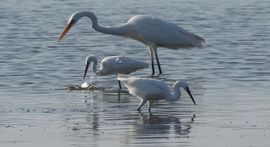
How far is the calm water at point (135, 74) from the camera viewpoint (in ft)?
38.2

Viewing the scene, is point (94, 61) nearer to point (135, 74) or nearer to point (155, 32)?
point (135, 74)

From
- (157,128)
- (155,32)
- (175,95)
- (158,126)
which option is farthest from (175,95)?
(155,32)

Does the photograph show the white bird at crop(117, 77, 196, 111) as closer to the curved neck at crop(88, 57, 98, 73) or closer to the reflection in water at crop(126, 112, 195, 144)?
the reflection in water at crop(126, 112, 195, 144)

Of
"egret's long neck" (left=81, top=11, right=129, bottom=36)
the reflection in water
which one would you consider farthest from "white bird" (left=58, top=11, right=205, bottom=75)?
the reflection in water

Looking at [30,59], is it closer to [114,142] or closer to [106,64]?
[106,64]

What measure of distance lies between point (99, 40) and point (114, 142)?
12670 millimetres

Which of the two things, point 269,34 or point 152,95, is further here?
point 269,34

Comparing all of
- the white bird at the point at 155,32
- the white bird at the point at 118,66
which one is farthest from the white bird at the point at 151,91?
the white bird at the point at 155,32

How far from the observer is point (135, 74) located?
60.5 ft

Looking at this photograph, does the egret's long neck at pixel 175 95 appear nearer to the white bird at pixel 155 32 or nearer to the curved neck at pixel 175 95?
the curved neck at pixel 175 95

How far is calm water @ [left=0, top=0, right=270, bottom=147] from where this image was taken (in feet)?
38.2

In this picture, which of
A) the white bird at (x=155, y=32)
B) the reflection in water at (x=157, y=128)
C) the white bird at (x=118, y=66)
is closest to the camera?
the reflection in water at (x=157, y=128)

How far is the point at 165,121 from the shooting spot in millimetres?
12875

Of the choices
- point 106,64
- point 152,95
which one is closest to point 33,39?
point 106,64
